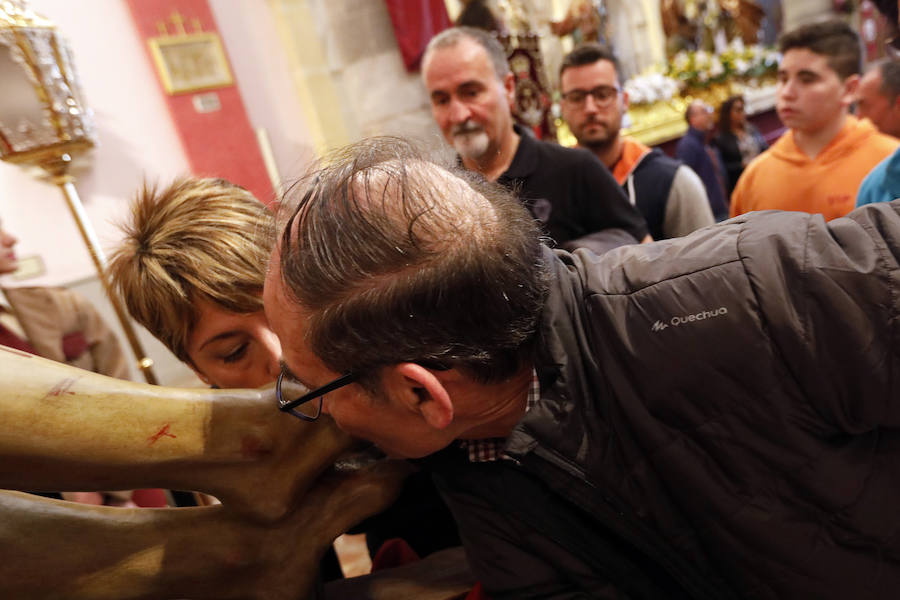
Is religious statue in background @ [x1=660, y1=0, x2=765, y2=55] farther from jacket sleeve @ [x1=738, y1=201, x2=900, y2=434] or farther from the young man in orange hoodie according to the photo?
jacket sleeve @ [x1=738, y1=201, x2=900, y2=434]

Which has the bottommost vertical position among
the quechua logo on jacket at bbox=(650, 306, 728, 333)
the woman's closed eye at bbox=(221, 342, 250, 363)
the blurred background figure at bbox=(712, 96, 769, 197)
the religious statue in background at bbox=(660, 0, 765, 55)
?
the blurred background figure at bbox=(712, 96, 769, 197)

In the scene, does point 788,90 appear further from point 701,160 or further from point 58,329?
point 58,329

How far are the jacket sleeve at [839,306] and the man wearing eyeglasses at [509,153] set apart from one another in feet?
2.81

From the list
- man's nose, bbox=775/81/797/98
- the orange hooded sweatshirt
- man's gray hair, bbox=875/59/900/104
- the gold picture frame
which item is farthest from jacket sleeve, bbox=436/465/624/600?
the gold picture frame

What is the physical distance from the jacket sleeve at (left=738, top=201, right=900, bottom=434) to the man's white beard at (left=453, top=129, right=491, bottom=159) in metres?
1.31

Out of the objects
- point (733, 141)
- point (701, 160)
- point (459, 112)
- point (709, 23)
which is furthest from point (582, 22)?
point (459, 112)

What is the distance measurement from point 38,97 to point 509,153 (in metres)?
1.39

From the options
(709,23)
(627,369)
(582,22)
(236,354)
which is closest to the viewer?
(627,369)

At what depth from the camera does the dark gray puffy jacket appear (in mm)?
725

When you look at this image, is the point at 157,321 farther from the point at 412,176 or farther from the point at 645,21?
the point at 645,21

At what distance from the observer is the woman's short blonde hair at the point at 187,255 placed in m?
1.13

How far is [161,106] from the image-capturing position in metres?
4.08

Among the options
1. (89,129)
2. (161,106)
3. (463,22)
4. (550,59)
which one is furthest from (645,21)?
(89,129)

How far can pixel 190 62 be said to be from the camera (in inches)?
161
